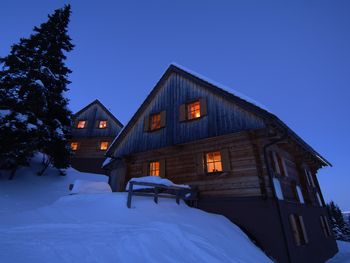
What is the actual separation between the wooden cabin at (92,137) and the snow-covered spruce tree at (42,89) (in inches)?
316

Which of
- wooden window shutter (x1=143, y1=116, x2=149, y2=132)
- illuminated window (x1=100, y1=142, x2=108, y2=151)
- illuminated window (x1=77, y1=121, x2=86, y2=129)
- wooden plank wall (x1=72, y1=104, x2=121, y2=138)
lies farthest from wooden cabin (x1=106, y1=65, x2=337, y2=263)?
illuminated window (x1=77, y1=121, x2=86, y2=129)

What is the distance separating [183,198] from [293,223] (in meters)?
4.98

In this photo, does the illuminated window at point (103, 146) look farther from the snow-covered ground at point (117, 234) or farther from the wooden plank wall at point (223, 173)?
the snow-covered ground at point (117, 234)

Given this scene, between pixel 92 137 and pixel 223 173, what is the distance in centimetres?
2206

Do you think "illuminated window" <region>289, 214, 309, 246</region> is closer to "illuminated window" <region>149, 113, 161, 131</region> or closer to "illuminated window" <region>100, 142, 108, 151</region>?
"illuminated window" <region>149, 113, 161, 131</region>

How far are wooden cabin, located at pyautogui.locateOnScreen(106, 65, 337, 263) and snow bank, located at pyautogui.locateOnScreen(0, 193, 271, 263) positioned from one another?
1.46m

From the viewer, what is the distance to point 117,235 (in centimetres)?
539

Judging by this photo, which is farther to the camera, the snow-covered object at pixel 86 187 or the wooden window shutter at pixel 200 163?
the wooden window shutter at pixel 200 163

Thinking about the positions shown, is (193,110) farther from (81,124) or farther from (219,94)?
(81,124)

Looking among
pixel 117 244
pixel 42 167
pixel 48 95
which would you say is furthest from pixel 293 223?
pixel 42 167

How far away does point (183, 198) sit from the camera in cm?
1016

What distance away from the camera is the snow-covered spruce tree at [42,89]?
1566 centimetres

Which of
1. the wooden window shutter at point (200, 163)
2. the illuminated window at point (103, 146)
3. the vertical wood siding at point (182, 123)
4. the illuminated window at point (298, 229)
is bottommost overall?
the illuminated window at point (298, 229)

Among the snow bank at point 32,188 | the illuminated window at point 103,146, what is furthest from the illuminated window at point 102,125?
the snow bank at point 32,188
